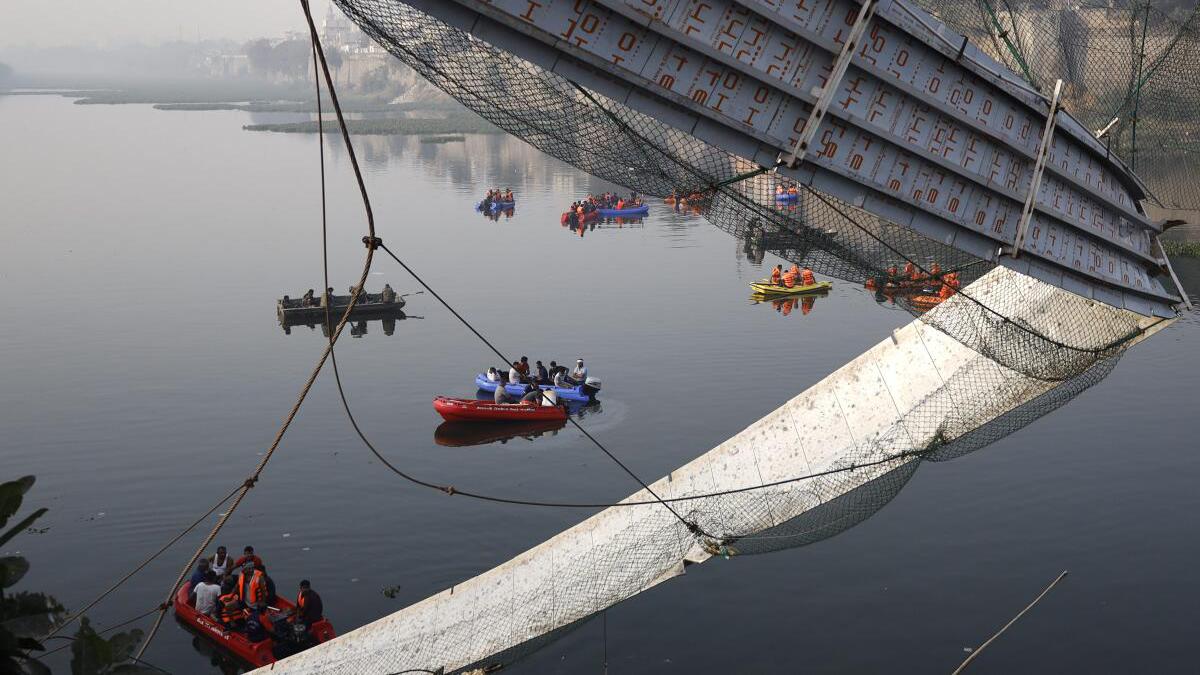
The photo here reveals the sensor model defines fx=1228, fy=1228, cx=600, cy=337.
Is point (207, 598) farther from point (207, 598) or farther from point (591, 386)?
point (591, 386)

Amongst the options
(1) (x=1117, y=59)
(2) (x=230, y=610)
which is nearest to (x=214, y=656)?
(2) (x=230, y=610)

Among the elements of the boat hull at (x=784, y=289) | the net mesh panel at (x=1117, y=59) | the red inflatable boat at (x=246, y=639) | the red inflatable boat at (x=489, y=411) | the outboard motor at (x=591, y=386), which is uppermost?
the net mesh panel at (x=1117, y=59)

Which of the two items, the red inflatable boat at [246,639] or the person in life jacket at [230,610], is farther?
the person in life jacket at [230,610]

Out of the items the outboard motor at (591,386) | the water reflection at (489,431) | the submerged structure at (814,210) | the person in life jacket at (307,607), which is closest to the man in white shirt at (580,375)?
the outboard motor at (591,386)

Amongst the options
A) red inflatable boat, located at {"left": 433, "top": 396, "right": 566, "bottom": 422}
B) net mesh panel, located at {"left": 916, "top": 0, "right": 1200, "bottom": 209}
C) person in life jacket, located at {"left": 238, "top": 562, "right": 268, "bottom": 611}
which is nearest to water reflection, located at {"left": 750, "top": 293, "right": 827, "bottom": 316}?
red inflatable boat, located at {"left": 433, "top": 396, "right": 566, "bottom": 422}

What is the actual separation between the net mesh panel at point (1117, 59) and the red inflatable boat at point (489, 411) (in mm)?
20035

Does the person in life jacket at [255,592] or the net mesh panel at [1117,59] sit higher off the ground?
the net mesh panel at [1117,59]

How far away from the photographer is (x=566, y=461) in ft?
111

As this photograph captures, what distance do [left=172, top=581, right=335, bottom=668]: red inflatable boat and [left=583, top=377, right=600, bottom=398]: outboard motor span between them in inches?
646

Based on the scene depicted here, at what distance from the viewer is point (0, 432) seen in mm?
36219

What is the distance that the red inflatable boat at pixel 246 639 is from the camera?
A: 2205 cm

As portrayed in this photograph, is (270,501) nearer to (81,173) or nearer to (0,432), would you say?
(0,432)

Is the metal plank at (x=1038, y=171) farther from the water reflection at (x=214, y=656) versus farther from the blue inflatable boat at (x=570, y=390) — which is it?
the blue inflatable boat at (x=570, y=390)

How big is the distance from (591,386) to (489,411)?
141 inches
